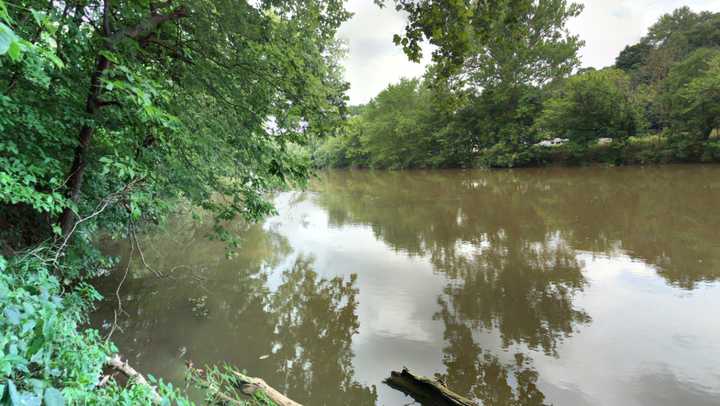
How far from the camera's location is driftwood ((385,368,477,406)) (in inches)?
116

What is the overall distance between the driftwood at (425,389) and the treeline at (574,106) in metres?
12.3

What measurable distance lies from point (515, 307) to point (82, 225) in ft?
18.0

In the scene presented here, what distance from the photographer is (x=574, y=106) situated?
2298 cm

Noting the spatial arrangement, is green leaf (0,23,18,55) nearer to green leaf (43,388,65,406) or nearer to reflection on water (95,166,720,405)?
green leaf (43,388,65,406)

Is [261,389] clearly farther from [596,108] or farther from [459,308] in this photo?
[596,108]

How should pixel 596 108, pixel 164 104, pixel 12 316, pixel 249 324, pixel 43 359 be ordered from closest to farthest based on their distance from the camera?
pixel 12 316 → pixel 43 359 → pixel 164 104 → pixel 249 324 → pixel 596 108

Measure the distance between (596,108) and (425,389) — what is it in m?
25.9

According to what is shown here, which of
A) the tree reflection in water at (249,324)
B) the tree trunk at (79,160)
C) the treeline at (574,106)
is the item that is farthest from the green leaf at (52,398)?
the treeline at (574,106)

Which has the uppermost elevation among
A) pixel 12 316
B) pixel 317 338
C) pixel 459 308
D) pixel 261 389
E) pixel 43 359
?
pixel 12 316

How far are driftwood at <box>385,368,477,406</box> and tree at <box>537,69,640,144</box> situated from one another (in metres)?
24.9

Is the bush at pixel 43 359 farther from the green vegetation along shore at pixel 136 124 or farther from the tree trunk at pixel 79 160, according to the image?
the tree trunk at pixel 79 160

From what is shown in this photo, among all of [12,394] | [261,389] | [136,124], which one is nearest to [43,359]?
[12,394]

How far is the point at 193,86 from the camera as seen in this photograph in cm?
366

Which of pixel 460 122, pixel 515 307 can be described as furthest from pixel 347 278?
pixel 460 122
